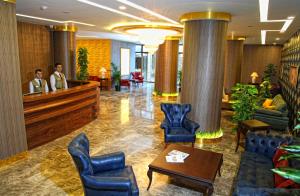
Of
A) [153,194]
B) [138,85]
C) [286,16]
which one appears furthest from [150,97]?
[153,194]

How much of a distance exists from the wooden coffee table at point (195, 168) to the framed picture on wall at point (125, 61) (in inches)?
473

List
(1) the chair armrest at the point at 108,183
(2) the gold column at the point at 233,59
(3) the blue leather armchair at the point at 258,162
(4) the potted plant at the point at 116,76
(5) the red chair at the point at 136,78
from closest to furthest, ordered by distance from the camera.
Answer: (1) the chair armrest at the point at 108,183
(3) the blue leather armchair at the point at 258,162
(2) the gold column at the point at 233,59
(4) the potted plant at the point at 116,76
(5) the red chair at the point at 136,78

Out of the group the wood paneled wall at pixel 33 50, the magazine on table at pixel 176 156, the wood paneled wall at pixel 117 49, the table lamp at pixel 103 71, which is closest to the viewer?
the magazine on table at pixel 176 156

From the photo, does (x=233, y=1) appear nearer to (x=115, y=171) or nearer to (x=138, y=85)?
(x=115, y=171)

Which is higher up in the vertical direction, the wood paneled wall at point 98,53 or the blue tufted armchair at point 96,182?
the wood paneled wall at point 98,53

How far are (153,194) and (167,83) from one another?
28.2ft

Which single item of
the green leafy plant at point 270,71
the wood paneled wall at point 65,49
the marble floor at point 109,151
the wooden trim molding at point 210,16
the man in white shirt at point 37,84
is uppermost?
the wooden trim molding at point 210,16

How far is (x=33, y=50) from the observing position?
325 inches

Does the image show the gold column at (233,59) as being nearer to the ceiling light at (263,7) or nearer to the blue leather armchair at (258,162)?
the ceiling light at (263,7)

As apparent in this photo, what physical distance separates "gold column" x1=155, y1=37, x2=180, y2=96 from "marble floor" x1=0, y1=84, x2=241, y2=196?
3.60m

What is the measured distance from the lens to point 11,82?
4172 mm

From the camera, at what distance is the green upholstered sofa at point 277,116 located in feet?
22.3

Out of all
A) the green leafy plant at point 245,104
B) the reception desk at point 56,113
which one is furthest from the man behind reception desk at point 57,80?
the green leafy plant at point 245,104

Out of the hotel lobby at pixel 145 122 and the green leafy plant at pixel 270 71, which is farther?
the green leafy plant at pixel 270 71
